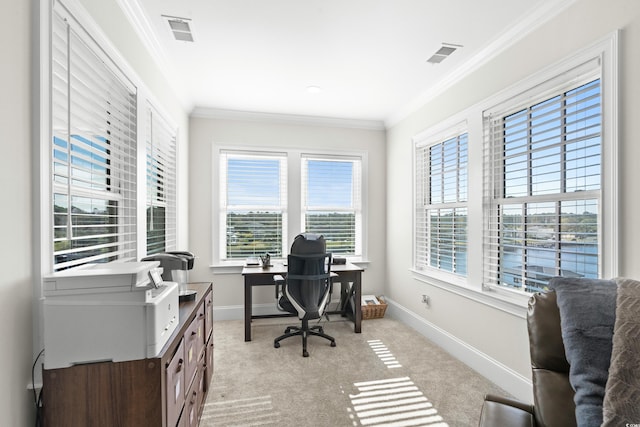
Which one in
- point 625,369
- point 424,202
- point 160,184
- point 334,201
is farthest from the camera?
point 334,201

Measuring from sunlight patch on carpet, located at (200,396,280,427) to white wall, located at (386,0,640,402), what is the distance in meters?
1.79

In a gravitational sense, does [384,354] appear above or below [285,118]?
below

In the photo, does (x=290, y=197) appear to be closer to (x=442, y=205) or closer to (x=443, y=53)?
(x=442, y=205)

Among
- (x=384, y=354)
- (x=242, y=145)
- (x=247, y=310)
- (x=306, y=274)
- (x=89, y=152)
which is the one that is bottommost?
(x=384, y=354)

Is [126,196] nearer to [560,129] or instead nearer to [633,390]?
[633,390]

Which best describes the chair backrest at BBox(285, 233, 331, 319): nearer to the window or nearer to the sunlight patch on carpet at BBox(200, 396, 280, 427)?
the sunlight patch on carpet at BBox(200, 396, 280, 427)

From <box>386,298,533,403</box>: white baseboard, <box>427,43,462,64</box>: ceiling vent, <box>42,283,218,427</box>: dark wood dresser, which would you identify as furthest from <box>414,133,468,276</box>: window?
<box>42,283,218,427</box>: dark wood dresser

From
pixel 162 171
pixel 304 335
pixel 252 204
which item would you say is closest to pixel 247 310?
pixel 304 335

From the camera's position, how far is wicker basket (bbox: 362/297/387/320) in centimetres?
394

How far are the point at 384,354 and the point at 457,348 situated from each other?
2.22ft

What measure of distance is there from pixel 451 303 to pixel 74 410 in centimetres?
288

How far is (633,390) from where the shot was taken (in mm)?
955

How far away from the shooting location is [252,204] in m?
4.13

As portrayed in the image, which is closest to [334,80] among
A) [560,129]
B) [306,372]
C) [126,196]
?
[560,129]
